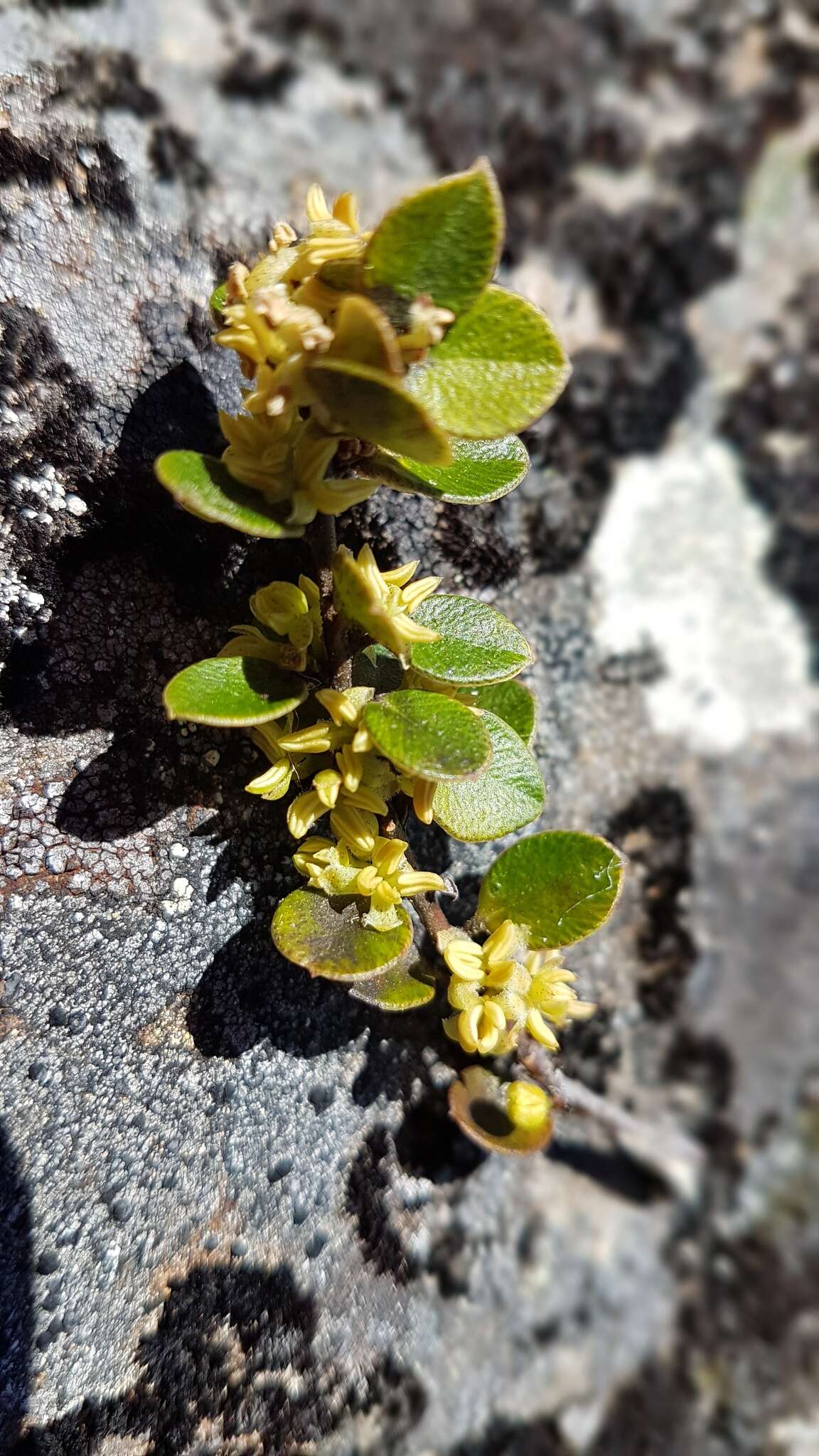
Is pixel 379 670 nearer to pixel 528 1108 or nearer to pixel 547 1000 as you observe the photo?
pixel 547 1000

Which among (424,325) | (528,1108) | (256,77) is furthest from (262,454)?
(256,77)

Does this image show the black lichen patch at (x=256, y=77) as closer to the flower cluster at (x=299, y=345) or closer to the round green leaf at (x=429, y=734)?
the flower cluster at (x=299, y=345)

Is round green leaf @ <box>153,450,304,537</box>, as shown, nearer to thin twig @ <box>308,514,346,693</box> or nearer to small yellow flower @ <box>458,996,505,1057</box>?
thin twig @ <box>308,514,346,693</box>

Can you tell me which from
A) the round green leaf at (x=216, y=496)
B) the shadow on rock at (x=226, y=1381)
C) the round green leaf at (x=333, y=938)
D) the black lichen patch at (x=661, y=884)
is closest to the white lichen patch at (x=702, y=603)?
the black lichen patch at (x=661, y=884)

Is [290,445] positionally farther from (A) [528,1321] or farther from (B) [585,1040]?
(A) [528,1321]

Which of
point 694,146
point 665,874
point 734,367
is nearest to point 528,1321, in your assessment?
point 665,874
